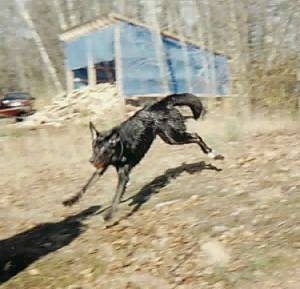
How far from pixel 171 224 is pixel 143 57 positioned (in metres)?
16.8

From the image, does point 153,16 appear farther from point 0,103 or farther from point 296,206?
point 296,206

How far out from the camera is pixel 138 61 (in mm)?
24344

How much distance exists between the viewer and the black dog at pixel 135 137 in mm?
A: 8500

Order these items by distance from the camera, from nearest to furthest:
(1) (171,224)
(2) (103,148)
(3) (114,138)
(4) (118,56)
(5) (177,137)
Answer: (1) (171,224) → (2) (103,148) → (3) (114,138) → (5) (177,137) → (4) (118,56)

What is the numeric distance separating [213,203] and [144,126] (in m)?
1.35

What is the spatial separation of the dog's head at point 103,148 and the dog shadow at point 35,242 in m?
0.79

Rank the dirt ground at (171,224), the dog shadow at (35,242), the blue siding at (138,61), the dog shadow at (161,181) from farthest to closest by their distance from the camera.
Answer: the blue siding at (138,61)
the dog shadow at (161,181)
the dog shadow at (35,242)
the dirt ground at (171,224)

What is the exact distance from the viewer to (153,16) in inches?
920

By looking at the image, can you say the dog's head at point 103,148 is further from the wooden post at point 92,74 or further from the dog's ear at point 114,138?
the wooden post at point 92,74

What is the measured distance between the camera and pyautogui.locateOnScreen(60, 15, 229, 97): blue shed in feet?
75.7

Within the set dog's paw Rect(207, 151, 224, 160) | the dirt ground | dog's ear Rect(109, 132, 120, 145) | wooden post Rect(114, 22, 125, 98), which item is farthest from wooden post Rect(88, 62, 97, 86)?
dog's ear Rect(109, 132, 120, 145)

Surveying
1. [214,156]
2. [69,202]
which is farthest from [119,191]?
[214,156]

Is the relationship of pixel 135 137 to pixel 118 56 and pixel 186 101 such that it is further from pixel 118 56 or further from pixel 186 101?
pixel 118 56

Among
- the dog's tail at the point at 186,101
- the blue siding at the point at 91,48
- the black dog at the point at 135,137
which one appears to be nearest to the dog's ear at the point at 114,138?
the black dog at the point at 135,137
